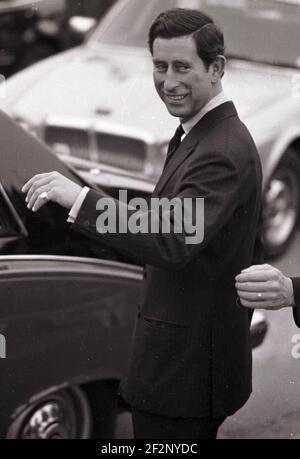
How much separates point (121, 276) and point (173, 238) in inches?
37.7

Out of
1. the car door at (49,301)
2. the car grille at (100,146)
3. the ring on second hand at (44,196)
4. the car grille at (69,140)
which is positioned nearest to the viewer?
the ring on second hand at (44,196)

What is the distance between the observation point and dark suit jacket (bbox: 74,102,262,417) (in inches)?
91.5

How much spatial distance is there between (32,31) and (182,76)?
887cm

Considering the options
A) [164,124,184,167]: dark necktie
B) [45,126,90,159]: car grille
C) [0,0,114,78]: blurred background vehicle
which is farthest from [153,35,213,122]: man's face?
[0,0,114,78]: blurred background vehicle

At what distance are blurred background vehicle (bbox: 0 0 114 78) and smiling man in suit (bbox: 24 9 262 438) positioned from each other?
8.40 meters

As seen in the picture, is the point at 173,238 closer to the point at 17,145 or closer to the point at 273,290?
the point at 273,290

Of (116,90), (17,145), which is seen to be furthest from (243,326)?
(116,90)

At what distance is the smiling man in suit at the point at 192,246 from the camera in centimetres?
231

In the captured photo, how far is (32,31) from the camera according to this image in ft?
36.0

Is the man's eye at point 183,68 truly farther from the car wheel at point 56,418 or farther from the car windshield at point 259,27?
the car windshield at point 259,27

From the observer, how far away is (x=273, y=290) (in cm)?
237

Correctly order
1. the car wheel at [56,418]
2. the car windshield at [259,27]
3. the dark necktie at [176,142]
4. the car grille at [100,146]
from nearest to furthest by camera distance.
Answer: the dark necktie at [176,142] → the car wheel at [56,418] → the car grille at [100,146] → the car windshield at [259,27]

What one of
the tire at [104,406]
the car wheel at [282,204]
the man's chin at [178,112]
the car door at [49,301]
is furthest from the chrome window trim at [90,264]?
the car wheel at [282,204]

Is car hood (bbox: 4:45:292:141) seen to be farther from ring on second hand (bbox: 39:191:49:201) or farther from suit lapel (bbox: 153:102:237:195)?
ring on second hand (bbox: 39:191:49:201)
